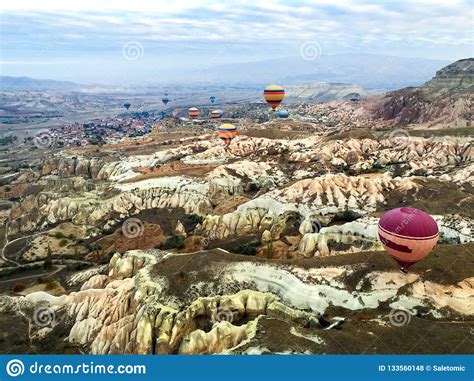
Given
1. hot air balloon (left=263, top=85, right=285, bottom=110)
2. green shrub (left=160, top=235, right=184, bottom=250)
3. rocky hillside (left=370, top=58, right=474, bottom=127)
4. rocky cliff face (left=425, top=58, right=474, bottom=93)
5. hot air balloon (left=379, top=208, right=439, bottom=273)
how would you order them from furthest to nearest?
rocky cliff face (left=425, top=58, right=474, bottom=93) < rocky hillside (left=370, top=58, right=474, bottom=127) < hot air balloon (left=263, top=85, right=285, bottom=110) < green shrub (left=160, top=235, right=184, bottom=250) < hot air balloon (left=379, top=208, right=439, bottom=273)

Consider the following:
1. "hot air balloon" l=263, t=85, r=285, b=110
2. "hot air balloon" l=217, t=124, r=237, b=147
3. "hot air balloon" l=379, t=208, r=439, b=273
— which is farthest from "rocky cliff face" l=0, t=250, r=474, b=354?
"hot air balloon" l=217, t=124, r=237, b=147

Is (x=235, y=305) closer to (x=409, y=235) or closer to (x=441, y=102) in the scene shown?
(x=409, y=235)

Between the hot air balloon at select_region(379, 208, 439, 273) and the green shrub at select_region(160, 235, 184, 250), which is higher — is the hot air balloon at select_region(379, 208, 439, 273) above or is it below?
above

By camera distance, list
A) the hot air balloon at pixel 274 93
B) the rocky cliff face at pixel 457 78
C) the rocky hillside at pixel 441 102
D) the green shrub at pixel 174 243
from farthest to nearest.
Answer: the rocky cliff face at pixel 457 78 → the rocky hillside at pixel 441 102 → the hot air balloon at pixel 274 93 → the green shrub at pixel 174 243

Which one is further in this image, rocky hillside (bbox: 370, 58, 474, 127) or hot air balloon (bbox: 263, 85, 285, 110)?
rocky hillside (bbox: 370, 58, 474, 127)

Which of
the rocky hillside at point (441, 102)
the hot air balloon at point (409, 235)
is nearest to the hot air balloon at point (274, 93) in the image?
the rocky hillside at point (441, 102)

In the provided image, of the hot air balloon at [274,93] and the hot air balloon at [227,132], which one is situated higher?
the hot air balloon at [274,93]

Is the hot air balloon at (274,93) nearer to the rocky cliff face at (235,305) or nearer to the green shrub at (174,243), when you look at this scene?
the green shrub at (174,243)

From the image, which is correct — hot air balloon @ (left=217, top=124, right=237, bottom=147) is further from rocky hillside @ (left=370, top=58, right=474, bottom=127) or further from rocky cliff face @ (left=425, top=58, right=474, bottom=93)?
rocky cliff face @ (left=425, top=58, right=474, bottom=93)

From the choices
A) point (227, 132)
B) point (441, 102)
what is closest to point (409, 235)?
point (227, 132)
